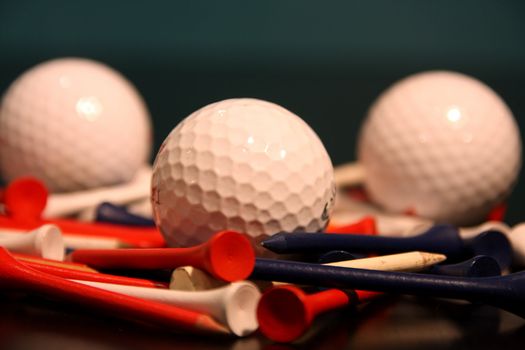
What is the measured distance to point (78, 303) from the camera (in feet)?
4.17

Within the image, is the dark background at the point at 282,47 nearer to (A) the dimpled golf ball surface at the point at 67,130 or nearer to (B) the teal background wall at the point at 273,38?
(B) the teal background wall at the point at 273,38

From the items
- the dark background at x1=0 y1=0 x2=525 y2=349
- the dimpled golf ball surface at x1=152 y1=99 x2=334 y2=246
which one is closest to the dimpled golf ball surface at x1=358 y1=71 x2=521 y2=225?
the dimpled golf ball surface at x1=152 y1=99 x2=334 y2=246

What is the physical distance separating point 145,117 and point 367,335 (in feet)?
4.53

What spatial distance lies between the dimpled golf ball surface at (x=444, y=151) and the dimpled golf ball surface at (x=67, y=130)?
701 millimetres

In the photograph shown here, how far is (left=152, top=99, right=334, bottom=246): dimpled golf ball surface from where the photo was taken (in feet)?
4.47

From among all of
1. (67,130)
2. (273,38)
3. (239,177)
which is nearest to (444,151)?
(239,177)

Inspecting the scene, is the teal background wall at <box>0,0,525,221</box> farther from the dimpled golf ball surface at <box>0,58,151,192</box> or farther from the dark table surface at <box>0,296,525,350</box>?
the dark table surface at <box>0,296,525,350</box>

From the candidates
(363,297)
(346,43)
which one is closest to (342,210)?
(363,297)

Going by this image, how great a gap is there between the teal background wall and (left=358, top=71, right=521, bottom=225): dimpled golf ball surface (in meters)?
3.54

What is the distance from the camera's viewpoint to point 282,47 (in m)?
9.35

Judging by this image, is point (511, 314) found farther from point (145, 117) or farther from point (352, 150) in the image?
point (352, 150)

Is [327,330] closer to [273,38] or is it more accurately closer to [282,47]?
[273,38]

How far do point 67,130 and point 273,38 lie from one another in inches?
265

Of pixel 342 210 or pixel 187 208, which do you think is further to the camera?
pixel 342 210
